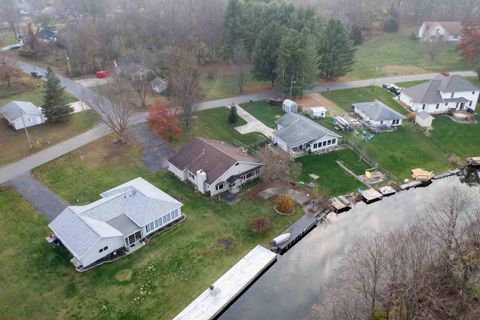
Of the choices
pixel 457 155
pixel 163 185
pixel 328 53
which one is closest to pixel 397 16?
pixel 328 53

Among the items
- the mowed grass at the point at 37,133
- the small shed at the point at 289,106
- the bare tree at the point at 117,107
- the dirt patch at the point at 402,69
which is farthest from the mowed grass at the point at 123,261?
the dirt patch at the point at 402,69

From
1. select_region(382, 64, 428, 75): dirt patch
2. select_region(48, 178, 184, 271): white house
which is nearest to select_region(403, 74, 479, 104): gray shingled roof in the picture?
select_region(382, 64, 428, 75): dirt patch

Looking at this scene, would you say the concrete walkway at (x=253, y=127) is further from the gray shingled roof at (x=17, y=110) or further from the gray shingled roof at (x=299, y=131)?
the gray shingled roof at (x=17, y=110)

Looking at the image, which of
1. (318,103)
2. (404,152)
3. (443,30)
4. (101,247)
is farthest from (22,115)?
(443,30)

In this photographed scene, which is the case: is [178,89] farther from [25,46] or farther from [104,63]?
[25,46]

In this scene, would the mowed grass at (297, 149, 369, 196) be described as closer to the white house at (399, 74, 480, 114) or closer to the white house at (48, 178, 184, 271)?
the white house at (48, 178, 184, 271)

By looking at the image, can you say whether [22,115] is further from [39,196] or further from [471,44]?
[471,44]
